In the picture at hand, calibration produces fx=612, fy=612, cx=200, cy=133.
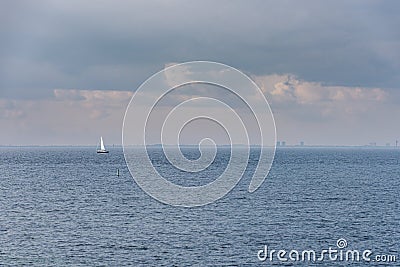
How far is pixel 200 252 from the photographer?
241 feet

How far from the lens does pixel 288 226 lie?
90.8 metres

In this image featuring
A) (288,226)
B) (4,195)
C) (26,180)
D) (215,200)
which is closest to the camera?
(288,226)

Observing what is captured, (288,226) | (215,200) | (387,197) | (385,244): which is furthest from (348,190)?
(385,244)

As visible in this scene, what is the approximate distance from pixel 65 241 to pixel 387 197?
249 feet

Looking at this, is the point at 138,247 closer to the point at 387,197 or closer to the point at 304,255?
the point at 304,255

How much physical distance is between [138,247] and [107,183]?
91746mm

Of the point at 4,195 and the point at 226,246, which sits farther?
the point at 4,195

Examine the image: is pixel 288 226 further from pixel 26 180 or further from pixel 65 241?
pixel 26 180

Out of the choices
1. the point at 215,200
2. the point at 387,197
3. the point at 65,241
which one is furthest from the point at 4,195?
the point at 387,197

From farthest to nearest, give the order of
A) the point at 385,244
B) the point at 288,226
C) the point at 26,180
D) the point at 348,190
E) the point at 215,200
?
the point at 26,180 → the point at 348,190 → the point at 215,200 → the point at 288,226 → the point at 385,244

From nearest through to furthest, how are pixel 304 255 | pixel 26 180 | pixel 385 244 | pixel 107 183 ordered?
1. pixel 304 255
2. pixel 385 244
3. pixel 107 183
4. pixel 26 180

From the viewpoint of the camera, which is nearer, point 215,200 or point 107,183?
point 215,200

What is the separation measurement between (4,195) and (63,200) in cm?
2079

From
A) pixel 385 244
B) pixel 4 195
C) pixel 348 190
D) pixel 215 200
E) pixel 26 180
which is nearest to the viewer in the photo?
pixel 385 244
